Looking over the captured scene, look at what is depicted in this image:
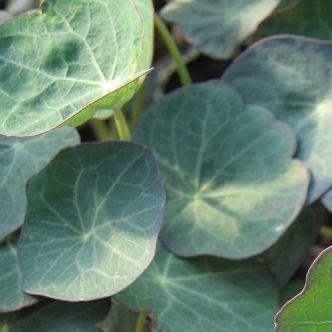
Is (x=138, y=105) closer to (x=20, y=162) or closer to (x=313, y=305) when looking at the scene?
(x=20, y=162)

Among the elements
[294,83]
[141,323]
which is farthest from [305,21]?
[141,323]

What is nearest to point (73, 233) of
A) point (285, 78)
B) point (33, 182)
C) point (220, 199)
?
point (33, 182)

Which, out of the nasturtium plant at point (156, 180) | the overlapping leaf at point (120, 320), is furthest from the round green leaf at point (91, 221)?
the overlapping leaf at point (120, 320)

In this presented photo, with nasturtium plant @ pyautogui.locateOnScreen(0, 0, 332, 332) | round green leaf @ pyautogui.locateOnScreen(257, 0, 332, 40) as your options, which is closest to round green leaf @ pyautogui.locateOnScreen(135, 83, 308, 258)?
nasturtium plant @ pyautogui.locateOnScreen(0, 0, 332, 332)

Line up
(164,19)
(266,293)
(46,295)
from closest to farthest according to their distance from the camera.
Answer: (46,295) < (266,293) < (164,19)

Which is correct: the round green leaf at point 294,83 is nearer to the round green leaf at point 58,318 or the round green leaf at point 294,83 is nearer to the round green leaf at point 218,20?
the round green leaf at point 218,20

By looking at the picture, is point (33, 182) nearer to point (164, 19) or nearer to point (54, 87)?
point (54, 87)
